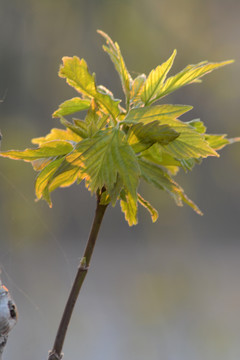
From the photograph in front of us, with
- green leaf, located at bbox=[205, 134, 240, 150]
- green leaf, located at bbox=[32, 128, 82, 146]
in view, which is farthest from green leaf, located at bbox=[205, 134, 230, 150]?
green leaf, located at bbox=[32, 128, 82, 146]

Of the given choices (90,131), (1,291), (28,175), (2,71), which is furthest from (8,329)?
(2,71)

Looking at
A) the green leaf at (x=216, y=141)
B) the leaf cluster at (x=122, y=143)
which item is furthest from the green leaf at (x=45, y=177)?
the green leaf at (x=216, y=141)

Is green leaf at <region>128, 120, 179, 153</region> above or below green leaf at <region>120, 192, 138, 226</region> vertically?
above

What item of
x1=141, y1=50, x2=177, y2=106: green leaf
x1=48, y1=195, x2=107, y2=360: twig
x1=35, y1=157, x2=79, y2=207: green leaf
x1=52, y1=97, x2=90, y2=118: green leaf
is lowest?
x1=48, y1=195, x2=107, y2=360: twig

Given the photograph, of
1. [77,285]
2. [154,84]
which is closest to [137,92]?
[154,84]

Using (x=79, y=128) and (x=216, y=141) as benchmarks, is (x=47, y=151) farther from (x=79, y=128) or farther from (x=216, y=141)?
(x=216, y=141)

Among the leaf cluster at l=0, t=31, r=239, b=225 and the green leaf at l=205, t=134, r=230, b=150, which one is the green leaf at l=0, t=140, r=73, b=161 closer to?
the leaf cluster at l=0, t=31, r=239, b=225

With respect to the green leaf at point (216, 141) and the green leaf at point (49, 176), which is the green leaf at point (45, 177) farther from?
the green leaf at point (216, 141)
